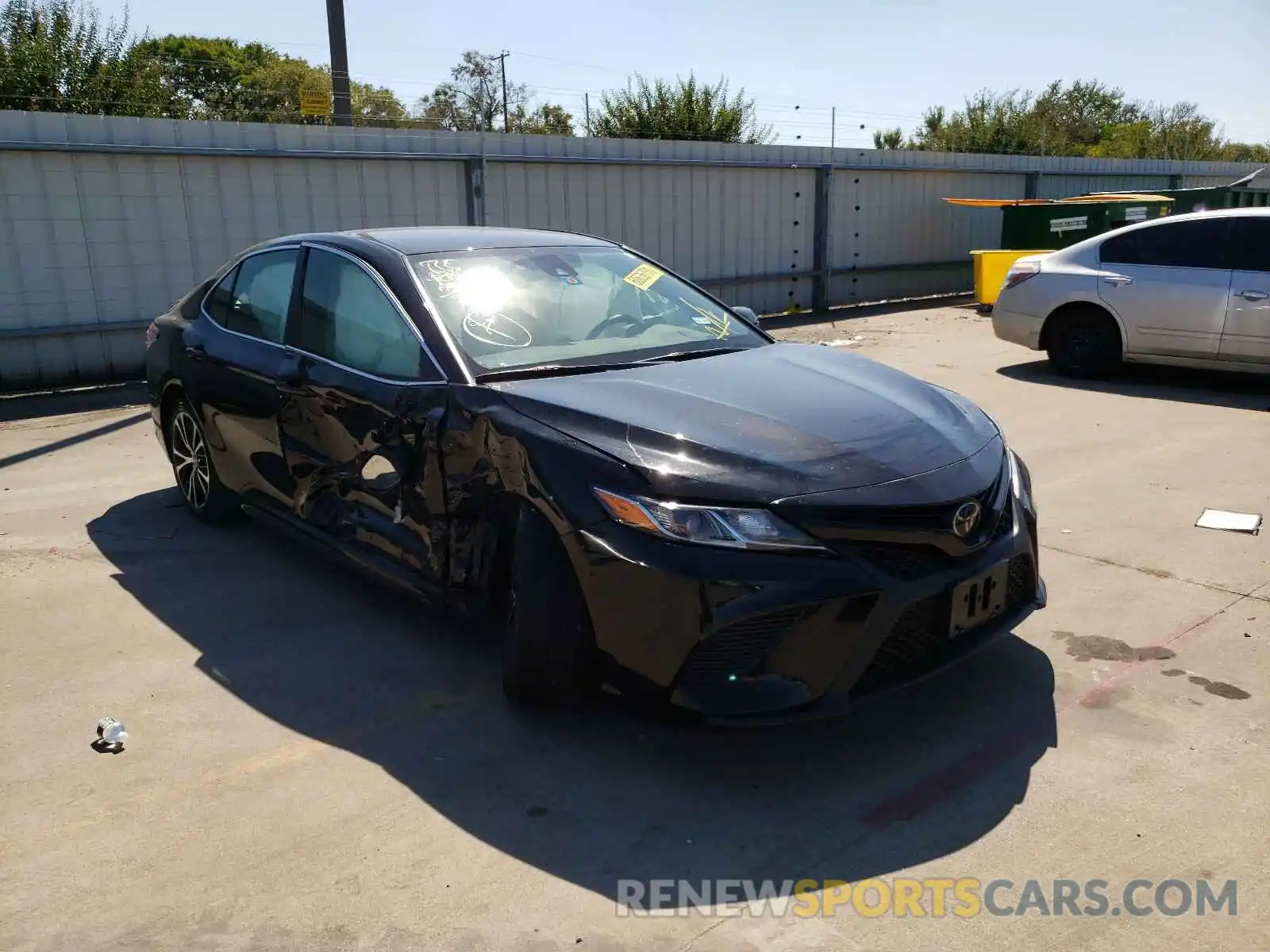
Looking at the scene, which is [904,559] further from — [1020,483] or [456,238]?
Result: [456,238]

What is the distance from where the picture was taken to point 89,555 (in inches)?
205

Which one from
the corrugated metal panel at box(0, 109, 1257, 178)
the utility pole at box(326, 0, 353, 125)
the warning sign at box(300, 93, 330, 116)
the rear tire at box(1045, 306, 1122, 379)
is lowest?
the rear tire at box(1045, 306, 1122, 379)

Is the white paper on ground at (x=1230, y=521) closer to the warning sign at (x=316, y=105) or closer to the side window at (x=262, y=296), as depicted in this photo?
the side window at (x=262, y=296)

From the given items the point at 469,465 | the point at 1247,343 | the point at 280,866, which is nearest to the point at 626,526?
the point at 469,465

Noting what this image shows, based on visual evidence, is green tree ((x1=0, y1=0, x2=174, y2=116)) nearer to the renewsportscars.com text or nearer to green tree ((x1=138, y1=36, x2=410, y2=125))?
green tree ((x1=138, y1=36, x2=410, y2=125))

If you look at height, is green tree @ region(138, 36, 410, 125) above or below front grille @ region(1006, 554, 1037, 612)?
above

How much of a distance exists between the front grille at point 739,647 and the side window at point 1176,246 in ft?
24.0

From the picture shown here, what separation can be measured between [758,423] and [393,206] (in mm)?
8127

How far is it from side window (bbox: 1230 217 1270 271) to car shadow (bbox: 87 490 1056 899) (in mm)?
5896

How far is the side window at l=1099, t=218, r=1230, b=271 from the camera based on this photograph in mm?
8555

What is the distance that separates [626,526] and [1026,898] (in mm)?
1354

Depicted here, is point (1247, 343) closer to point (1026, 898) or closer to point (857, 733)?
point (857, 733)

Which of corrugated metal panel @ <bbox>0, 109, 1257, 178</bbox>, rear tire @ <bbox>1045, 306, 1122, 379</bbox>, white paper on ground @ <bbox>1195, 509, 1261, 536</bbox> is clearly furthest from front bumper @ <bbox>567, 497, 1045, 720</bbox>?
corrugated metal panel @ <bbox>0, 109, 1257, 178</bbox>

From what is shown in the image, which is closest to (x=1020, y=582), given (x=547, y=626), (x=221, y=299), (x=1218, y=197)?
(x=547, y=626)
